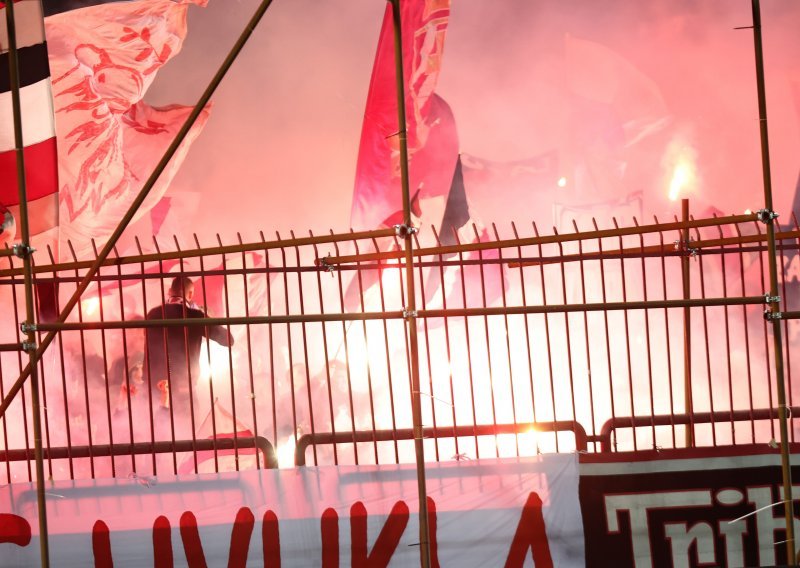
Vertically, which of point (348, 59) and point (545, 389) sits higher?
point (348, 59)

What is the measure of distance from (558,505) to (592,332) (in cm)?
522

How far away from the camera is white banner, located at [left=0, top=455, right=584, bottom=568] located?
500 cm

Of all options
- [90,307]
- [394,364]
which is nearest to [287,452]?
[394,364]

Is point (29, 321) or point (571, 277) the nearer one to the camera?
point (29, 321)

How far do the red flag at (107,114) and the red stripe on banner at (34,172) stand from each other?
0.65 m

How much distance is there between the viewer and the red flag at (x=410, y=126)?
33.2 feet

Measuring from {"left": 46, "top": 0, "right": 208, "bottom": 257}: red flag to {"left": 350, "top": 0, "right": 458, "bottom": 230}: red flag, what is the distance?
1913 millimetres

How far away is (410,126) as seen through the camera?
1014 centimetres

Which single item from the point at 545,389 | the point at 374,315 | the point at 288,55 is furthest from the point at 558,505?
the point at 288,55

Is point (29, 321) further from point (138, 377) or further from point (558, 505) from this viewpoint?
point (138, 377)

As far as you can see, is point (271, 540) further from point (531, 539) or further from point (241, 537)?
point (531, 539)

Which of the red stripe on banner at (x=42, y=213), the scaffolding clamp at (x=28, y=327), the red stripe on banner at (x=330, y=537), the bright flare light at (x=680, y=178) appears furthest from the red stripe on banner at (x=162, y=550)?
the bright flare light at (x=680, y=178)

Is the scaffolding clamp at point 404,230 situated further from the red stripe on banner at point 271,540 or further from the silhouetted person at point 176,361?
the silhouetted person at point 176,361

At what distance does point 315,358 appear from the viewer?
33.3ft
